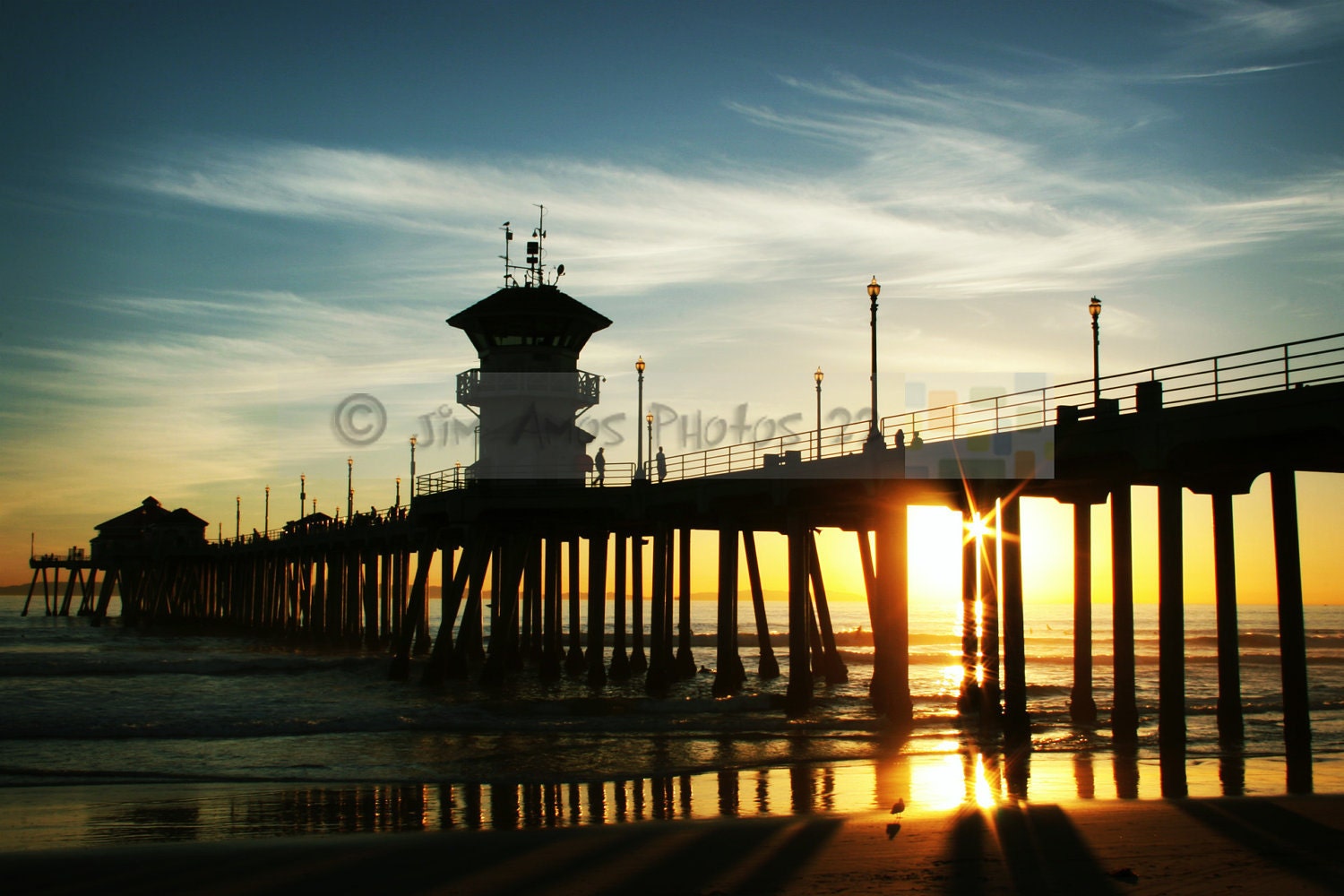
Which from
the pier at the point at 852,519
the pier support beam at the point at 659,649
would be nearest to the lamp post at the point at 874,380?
the pier at the point at 852,519

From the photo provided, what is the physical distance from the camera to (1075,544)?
23.4m

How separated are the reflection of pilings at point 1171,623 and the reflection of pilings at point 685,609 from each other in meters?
16.4

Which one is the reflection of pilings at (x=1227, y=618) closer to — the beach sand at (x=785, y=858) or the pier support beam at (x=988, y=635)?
the pier support beam at (x=988, y=635)

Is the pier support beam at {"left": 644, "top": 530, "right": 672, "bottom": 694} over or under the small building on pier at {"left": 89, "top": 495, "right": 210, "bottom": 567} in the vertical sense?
under

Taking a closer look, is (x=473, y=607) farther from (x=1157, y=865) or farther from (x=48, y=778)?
(x=1157, y=865)

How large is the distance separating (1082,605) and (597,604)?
759 inches

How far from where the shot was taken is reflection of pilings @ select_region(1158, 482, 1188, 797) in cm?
1917

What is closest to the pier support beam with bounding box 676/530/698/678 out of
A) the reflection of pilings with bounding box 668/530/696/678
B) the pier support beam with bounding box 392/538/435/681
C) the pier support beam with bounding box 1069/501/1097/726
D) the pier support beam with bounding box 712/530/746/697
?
the reflection of pilings with bounding box 668/530/696/678

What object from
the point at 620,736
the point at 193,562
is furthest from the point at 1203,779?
the point at 193,562

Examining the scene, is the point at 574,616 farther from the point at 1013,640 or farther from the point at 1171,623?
the point at 1171,623

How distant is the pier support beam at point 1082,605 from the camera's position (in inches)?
902

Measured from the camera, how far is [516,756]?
21.3 meters

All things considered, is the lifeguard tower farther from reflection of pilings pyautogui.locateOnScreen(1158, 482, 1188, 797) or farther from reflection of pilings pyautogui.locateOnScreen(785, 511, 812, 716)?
reflection of pilings pyautogui.locateOnScreen(1158, 482, 1188, 797)

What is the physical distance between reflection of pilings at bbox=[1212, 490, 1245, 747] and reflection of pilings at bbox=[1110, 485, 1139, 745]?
5.45 feet
